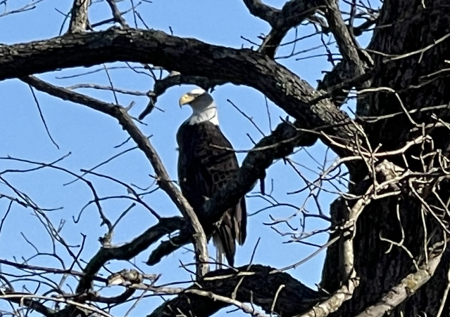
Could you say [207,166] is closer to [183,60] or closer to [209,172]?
[209,172]

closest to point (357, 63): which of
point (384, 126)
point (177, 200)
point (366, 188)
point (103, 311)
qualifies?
point (384, 126)

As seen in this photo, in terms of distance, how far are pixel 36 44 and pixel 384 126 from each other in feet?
4.42

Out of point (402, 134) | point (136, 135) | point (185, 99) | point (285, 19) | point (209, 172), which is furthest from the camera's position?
point (185, 99)

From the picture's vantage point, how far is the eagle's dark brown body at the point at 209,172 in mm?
7367

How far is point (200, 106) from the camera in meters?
8.79

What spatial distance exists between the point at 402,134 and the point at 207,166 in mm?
3954

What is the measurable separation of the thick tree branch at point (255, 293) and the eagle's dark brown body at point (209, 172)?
298 cm

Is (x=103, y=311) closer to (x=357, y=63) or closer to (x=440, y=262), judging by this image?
(x=440, y=262)

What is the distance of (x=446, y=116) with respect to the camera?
3.83 meters

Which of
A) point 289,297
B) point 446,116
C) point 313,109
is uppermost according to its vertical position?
point 313,109

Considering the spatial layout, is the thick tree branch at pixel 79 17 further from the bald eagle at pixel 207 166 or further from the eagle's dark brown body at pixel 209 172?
the eagle's dark brown body at pixel 209 172

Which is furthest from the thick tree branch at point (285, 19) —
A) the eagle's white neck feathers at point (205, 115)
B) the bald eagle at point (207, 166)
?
the eagle's white neck feathers at point (205, 115)

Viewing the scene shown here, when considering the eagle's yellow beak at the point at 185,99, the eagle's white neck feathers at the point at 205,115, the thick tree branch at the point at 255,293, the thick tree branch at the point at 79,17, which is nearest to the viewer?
the thick tree branch at the point at 255,293

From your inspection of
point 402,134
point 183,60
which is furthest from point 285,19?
point 402,134
